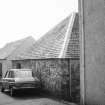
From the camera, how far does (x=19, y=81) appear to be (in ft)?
37.3

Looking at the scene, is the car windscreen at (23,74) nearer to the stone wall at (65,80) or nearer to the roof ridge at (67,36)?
the stone wall at (65,80)

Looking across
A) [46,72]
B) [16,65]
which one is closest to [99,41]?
[46,72]

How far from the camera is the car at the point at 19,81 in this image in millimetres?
11289

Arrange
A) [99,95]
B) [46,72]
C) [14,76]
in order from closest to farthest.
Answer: [99,95] → [14,76] → [46,72]

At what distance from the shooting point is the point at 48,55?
515 inches

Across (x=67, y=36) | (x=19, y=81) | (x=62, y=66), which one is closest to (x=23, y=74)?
(x=19, y=81)

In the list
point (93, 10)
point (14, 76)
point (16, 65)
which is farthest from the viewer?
point (16, 65)

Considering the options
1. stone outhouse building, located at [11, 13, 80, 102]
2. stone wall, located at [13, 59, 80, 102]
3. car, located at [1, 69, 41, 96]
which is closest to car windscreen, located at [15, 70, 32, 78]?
car, located at [1, 69, 41, 96]

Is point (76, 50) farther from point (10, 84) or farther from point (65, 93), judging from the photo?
point (10, 84)

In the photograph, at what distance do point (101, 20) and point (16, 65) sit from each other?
14.4 meters

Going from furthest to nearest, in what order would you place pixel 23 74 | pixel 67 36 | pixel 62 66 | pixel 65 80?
pixel 67 36
pixel 23 74
pixel 62 66
pixel 65 80

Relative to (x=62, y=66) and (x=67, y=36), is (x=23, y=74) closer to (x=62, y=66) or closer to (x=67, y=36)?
(x=62, y=66)

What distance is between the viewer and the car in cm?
1129

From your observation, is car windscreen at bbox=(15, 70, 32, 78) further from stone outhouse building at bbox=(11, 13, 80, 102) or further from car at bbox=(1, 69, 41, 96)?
stone outhouse building at bbox=(11, 13, 80, 102)
